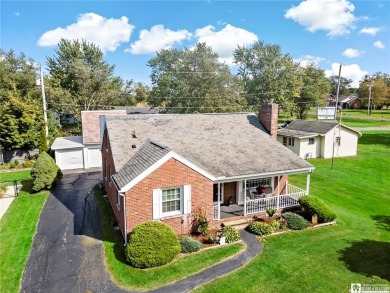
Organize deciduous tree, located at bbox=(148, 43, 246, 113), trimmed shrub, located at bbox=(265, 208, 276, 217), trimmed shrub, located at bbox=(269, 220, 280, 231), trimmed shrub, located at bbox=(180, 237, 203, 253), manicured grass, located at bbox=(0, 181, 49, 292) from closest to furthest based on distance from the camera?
manicured grass, located at bbox=(0, 181, 49, 292) < trimmed shrub, located at bbox=(180, 237, 203, 253) < trimmed shrub, located at bbox=(269, 220, 280, 231) < trimmed shrub, located at bbox=(265, 208, 276, 217) < deciduous tree, located at bbox=(148, 43, 246, 113)

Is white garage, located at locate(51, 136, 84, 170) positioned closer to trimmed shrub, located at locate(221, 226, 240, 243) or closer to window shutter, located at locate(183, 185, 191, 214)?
window shutter, located at locate(183, 185, 191, 214)

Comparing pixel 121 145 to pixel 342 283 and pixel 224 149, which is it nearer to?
pixel 224 149

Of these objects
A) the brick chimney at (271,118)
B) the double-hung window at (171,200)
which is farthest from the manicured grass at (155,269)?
the brick chimney at (271,118)

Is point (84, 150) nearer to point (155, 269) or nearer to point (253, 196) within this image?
point (253, 196)

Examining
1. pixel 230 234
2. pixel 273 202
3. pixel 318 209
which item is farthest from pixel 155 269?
pixel 318 209

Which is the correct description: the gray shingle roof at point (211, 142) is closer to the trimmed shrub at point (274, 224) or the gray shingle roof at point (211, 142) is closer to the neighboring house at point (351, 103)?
the trimmed shrub at point (274, 224)

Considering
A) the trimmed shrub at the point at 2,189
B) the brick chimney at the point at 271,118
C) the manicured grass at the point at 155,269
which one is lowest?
the manicured grass at the point at 155,269

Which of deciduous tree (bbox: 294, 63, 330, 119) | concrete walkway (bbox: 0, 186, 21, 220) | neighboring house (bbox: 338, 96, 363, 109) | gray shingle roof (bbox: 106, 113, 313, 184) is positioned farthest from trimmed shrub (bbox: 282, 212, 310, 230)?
neighboring house (bbox: 338, 96, 363, 109)
